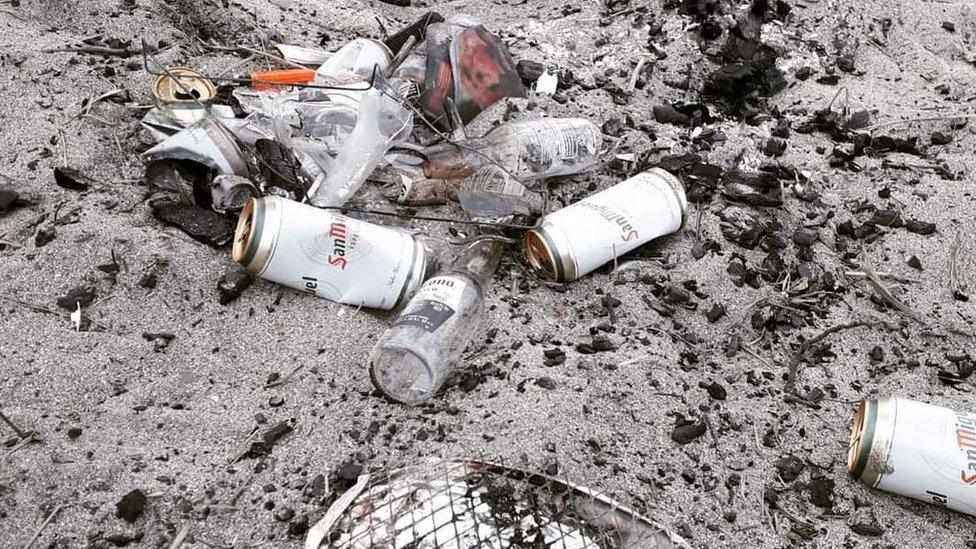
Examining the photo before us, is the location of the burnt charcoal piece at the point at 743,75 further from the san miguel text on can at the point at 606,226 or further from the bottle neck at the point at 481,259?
the bottle neck at the point at 481,259

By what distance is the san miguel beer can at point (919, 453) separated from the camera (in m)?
1.71

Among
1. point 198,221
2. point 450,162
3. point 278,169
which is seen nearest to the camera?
point 198,221

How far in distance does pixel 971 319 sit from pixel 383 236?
168 cm

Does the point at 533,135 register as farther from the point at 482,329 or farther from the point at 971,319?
the point at 971,319

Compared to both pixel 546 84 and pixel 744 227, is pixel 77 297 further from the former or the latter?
pixel 744 227

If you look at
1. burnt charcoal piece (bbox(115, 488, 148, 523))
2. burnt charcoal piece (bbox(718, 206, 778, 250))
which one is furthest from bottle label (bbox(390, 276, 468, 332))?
burnt charcoal piece (bbox(718, 206, 778, 250))

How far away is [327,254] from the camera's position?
6.92 ft

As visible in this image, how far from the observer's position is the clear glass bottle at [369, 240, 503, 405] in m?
1.94

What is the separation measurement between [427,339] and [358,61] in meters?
1.35

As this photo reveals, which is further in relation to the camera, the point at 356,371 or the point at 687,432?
the point at 356,371

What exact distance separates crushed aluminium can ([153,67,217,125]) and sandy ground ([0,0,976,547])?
148 mm

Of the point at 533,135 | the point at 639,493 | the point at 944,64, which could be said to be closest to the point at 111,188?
the point at 533,135

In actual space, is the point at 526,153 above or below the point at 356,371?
above

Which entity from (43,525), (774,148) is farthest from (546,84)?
(43,525)
